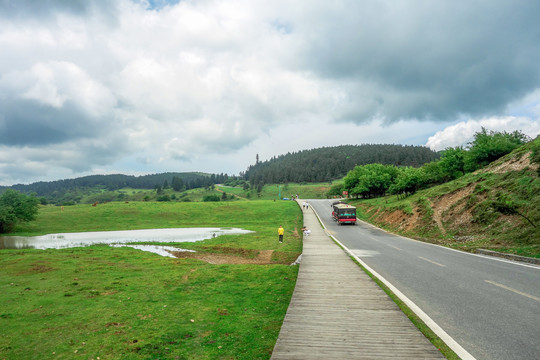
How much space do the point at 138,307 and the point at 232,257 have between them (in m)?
14.3

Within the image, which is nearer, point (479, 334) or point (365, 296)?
point (479, 334)

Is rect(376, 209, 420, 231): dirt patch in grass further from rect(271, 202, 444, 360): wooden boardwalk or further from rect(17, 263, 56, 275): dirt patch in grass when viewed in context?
rect(17, 263, 56, 275): dirt patch in grass

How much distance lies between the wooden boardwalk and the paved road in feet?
4.67

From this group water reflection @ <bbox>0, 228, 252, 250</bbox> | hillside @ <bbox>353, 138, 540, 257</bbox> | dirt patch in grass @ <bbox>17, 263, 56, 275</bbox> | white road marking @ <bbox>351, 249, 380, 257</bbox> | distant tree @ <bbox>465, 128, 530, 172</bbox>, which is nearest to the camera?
dirt patch in grass @ <bbox>17, 263, 56, 275</bbox>

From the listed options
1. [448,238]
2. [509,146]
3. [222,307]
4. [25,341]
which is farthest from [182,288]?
[509,146]

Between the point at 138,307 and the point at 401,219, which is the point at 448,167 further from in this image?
the point at 138,307

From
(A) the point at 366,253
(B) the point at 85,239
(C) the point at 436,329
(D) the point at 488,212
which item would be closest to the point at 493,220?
(D) the point at 488,212

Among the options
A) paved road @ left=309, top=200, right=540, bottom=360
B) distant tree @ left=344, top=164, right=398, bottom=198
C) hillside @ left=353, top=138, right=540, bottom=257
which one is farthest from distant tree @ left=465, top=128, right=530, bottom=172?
paved road @ left=309, top=200, right=540, bottom=360

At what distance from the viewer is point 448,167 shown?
5588cm

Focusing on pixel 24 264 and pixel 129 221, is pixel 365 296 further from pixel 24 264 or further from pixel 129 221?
pixel 129 221

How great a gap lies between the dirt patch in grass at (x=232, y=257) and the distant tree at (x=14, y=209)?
43693mm

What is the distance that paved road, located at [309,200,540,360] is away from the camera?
22.2 ft

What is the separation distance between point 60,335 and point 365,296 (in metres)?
10.3

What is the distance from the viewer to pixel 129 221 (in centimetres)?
6088
